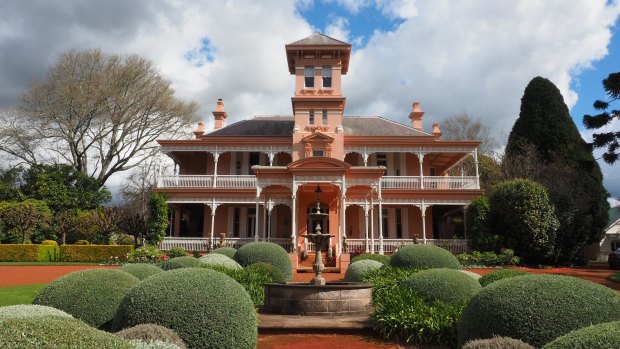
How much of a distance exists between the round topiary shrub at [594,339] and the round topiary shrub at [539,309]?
171 cm

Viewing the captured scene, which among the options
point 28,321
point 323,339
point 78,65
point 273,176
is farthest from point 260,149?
point 28,321

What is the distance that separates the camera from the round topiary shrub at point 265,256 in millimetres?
16188

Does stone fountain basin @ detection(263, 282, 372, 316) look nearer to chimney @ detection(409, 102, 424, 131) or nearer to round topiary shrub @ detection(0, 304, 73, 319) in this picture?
round topiary shrub @ detection(0, 304, 73, 319)

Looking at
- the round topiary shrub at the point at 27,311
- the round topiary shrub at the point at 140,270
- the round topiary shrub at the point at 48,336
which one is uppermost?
the round topiary shrub at the point at 48,336

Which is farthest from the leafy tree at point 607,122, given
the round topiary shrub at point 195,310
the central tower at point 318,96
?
the round topiary shrub at point 195,310

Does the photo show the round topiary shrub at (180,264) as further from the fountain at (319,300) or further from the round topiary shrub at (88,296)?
the round topiary shrub at (88,296)

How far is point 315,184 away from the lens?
24.8 metres

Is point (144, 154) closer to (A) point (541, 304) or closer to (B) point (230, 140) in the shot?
(B) point (230, 140)

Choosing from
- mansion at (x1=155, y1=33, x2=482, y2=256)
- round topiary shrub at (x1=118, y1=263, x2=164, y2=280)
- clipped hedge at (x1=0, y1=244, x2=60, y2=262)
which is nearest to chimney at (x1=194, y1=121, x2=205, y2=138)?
mansion at (x1=155, y1=33, x2=482, y2=256)

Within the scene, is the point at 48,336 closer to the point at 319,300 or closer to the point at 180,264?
the point at 319,300

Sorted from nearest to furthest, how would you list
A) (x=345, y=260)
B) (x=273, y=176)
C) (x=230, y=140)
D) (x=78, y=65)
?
(x=345, y=260)
(x=273, y=176)
(x=230, y=140)
(x=78, y=65)

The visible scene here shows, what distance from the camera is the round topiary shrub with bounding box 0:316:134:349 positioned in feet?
8.66

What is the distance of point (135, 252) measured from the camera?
73.3 feet

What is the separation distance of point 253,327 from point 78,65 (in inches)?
1475
